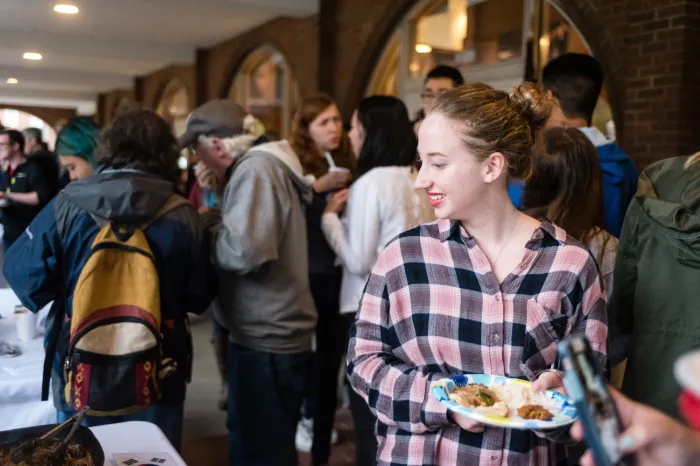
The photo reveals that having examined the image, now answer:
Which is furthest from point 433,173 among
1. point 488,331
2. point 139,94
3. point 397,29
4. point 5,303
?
point 139,94

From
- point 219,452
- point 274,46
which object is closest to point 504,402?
point 219,452

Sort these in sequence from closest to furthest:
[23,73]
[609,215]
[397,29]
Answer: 1. [609,215]
2. [397,29]
3. [23,73]

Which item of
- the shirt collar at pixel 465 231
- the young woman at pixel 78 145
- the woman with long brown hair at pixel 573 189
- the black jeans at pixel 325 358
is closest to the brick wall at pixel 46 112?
the black jeans at pixel 325 358

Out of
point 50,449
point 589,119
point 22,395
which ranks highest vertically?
point 589,119

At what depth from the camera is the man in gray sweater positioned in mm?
2279

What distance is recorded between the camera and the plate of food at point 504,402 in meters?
1.08

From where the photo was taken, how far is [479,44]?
5621 millimetres

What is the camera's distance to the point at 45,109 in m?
22.0

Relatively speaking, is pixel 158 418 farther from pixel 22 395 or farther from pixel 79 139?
pixel 79 139

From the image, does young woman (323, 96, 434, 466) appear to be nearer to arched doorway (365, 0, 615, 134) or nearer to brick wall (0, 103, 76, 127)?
arched doorway (365, 0, 615, 134)

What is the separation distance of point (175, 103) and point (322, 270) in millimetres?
10068

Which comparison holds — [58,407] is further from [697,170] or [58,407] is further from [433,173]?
[697,170]

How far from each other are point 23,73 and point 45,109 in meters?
10.3

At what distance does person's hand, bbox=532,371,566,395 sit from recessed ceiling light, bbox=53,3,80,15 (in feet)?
23.8
